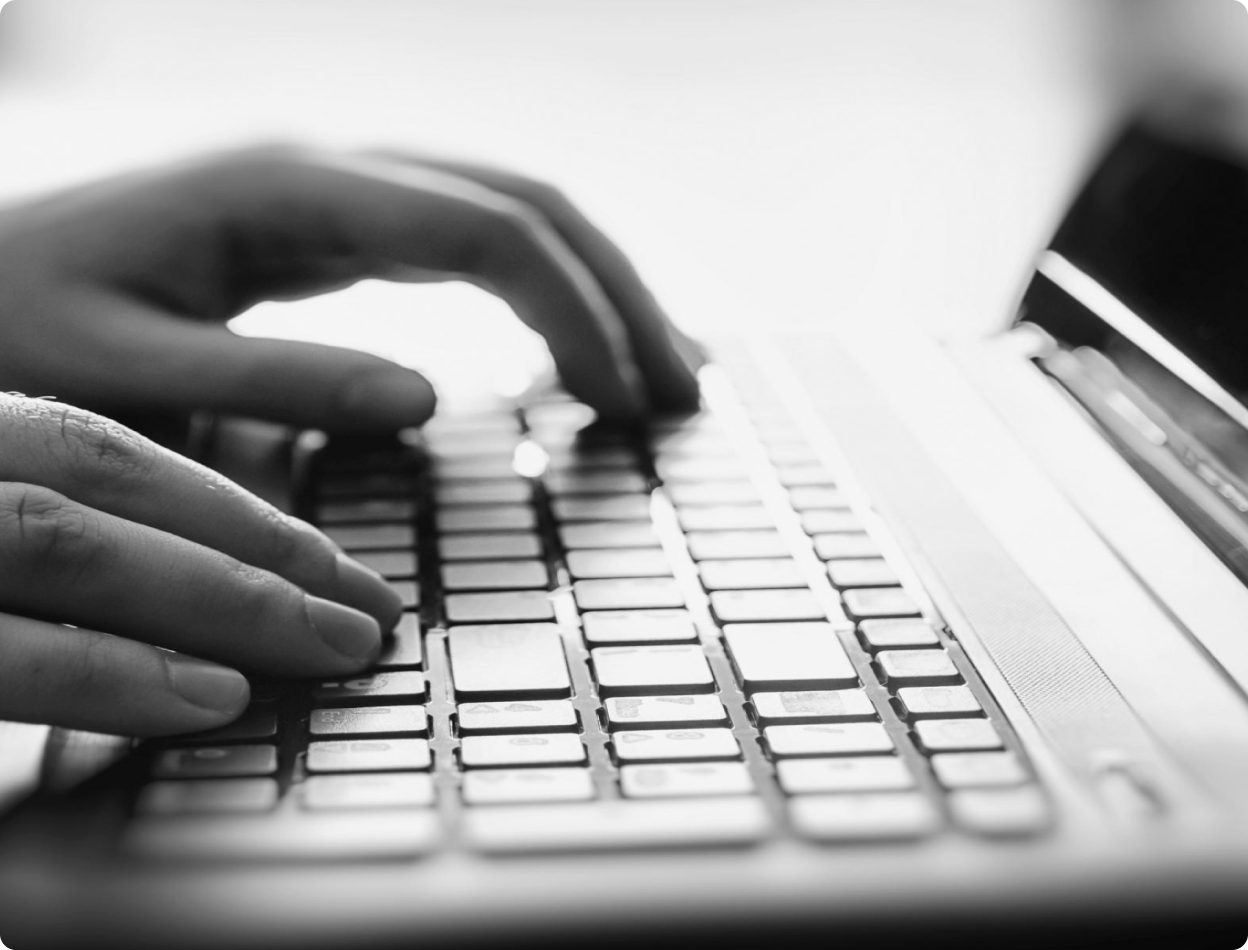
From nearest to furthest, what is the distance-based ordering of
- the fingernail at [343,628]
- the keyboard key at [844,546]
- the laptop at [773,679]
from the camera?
the laptop at [773,679], the fingernail at [343,628], the keyboard key at [844,546]

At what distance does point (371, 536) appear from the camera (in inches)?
22.8

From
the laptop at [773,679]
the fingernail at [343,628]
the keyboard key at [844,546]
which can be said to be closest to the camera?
the laptop at [773,679]

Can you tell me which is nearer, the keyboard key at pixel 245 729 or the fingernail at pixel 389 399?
the keyboard key at pixel 245 729

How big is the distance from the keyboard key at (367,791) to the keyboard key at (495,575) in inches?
5.8

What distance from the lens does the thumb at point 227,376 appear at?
63cm

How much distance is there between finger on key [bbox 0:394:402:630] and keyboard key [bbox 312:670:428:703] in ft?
0.13

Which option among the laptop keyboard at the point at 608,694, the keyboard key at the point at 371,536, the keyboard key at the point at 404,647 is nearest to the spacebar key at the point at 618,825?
the laptop keyboard at the point at 608,694

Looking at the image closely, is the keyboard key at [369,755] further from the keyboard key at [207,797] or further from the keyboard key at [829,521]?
the keyboard key at [829,521]

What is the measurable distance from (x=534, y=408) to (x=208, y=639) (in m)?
0.31

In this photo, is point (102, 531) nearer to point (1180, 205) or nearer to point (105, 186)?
point (105, 186)

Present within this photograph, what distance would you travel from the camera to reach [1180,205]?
0.71 meters

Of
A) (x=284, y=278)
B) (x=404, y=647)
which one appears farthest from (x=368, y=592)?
(x=284, y=278)

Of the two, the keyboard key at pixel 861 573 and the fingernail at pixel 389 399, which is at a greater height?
the fingernail at pixel 389 399

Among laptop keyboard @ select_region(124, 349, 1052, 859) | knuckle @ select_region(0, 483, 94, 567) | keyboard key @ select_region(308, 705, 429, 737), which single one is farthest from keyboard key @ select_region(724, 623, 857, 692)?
knuckle @ select_region(0, 483, 94, 567)
